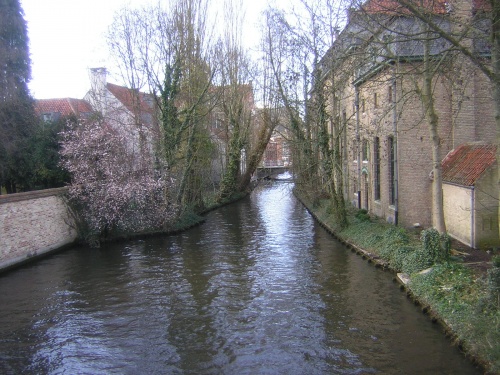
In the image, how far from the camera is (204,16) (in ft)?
77.4

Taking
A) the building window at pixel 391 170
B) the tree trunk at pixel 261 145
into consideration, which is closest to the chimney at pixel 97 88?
the tree trunk at pixel 261 145

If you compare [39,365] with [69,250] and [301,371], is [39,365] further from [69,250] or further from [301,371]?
[69,250]

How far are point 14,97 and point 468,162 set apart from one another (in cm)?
2041

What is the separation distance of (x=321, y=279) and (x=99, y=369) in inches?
260

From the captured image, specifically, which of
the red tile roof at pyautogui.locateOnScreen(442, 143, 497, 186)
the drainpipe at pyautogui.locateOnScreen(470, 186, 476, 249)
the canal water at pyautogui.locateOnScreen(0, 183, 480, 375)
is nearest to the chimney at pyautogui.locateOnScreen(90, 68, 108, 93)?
the canal water at pyautogui.locateOnScreen(0, 183, 480, 375)

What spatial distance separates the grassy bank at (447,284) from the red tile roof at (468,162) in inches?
88.6

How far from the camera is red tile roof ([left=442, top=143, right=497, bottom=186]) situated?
13477mm

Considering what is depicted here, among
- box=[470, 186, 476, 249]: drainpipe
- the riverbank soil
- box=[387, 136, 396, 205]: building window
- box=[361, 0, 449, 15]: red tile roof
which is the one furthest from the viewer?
box=[387, 136, 396, 205]: building window

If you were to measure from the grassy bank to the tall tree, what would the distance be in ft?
54.1

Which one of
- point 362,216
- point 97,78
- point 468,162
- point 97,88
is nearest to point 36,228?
point 362,216

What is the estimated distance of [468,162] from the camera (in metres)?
14.5

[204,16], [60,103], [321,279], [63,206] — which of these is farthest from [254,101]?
[321,279]

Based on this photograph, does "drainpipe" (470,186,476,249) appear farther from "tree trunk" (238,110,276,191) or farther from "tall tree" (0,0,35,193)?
"tree trunk" (238,110,276,191)

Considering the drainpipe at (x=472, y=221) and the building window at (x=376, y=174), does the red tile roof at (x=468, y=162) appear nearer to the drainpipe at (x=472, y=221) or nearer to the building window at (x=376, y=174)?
the drainpipe at (x=472, y=221)
